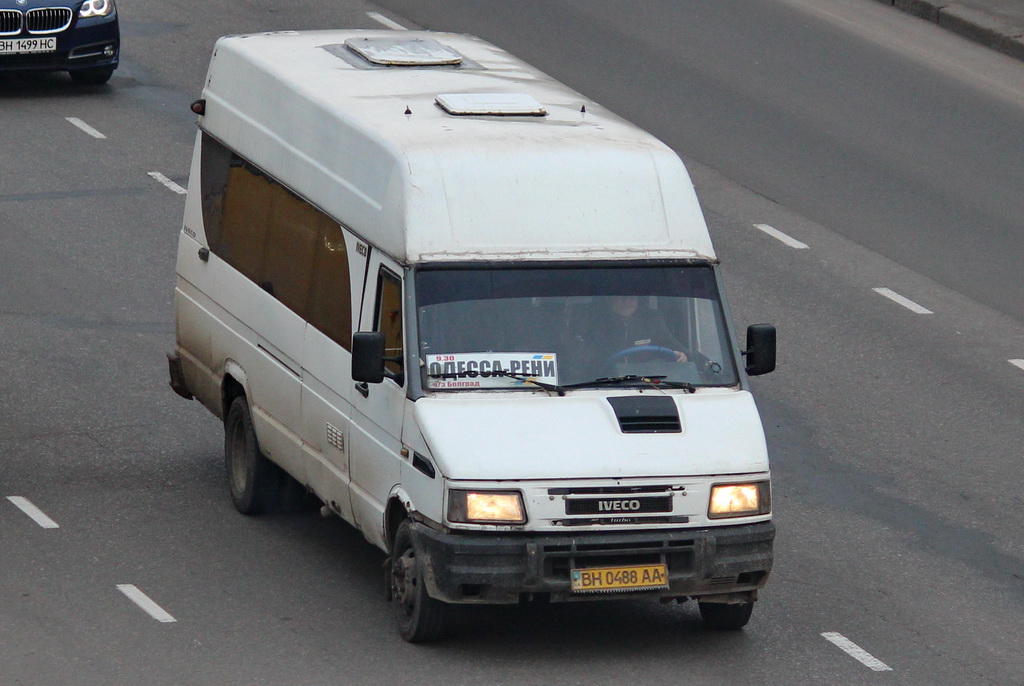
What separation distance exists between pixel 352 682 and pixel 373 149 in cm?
283

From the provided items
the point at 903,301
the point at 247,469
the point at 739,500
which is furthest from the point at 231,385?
the point at 903,301

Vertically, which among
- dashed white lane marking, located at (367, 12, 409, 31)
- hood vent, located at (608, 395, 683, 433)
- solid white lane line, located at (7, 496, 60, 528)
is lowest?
solid white lane line, located at (7, 496, 60, 528)

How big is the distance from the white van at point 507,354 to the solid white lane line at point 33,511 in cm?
A: 157

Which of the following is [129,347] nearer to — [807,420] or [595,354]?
[807,420]

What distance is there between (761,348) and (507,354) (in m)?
1.42

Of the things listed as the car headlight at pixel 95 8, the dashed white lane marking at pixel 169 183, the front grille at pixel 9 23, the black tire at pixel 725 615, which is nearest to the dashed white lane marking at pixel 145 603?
the black tire at pixel 725 615

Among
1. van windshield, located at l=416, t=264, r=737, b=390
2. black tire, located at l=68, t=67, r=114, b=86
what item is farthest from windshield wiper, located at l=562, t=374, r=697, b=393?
black tire, located at l=68, t=67, r=114, b=86

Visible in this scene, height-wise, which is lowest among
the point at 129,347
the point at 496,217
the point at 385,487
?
the point at 129,347

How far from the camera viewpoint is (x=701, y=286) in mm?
9984

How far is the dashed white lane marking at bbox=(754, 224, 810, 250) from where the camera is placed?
57.2ft

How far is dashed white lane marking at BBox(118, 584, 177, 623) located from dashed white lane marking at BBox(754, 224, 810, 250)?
8575mm

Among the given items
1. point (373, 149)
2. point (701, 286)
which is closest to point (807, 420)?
point (701, 286)

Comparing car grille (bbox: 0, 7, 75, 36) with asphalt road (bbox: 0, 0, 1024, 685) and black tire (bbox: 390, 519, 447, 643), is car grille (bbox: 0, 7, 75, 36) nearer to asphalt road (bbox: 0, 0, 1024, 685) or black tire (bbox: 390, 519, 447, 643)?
asphalt road (bbox: 0, 0, 1024, 685)

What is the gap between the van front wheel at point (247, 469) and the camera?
1177cm
